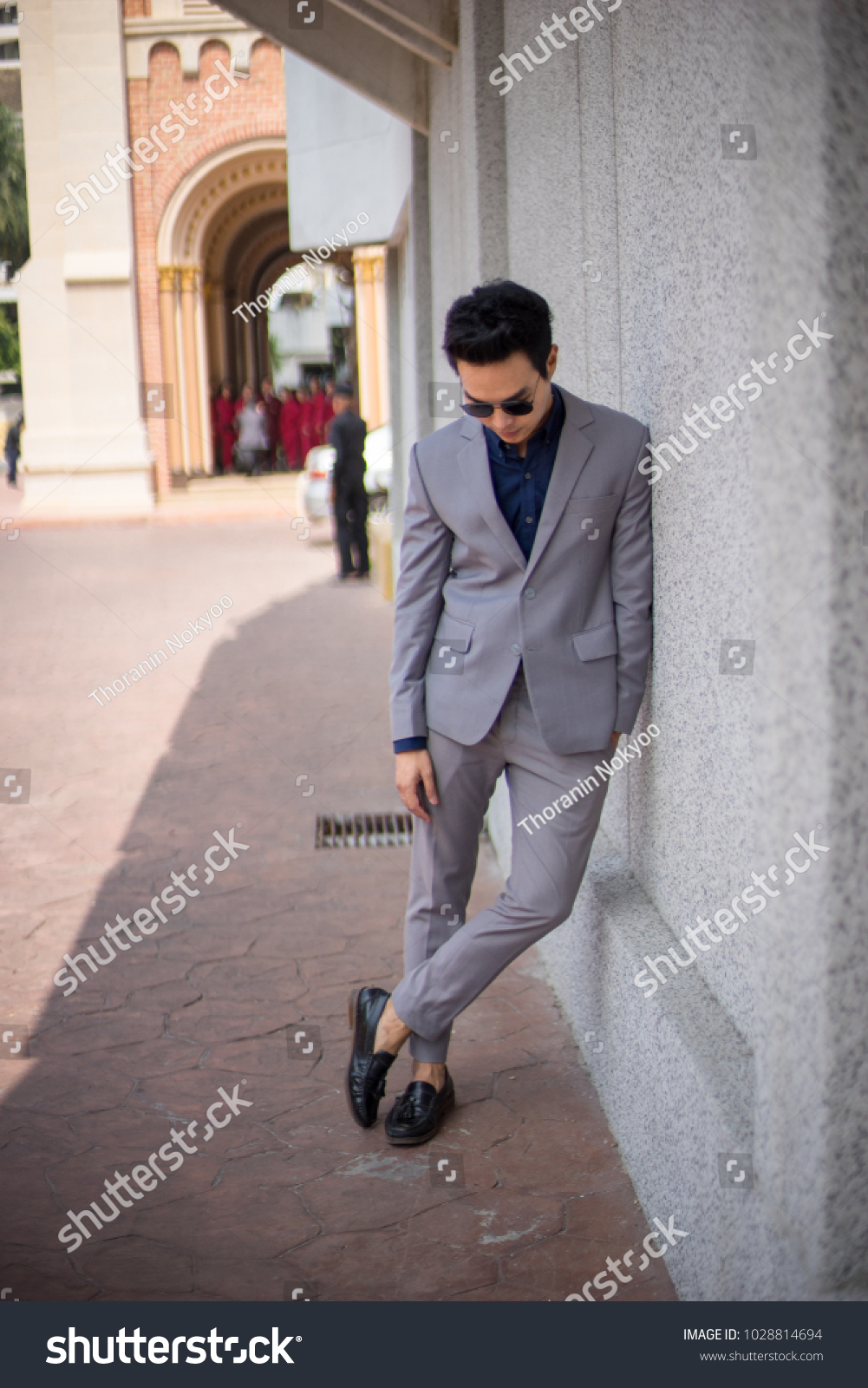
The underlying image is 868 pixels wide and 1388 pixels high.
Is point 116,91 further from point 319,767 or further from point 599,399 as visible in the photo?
point 599,399

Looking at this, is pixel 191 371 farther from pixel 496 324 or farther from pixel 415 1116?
pixel 496 324

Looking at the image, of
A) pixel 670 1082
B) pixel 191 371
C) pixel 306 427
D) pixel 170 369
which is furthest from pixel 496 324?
pixel 306 427

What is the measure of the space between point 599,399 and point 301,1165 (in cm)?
217

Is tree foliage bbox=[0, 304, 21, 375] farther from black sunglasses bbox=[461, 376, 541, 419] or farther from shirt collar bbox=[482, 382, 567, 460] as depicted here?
black sunglasses bbox=[461, 376, 541, 419]

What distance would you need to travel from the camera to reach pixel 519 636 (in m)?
2.97

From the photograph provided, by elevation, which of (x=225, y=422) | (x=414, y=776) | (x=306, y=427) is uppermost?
(x=225, y=422)

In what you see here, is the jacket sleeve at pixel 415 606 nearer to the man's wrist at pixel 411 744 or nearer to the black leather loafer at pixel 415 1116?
the man's wrist at pixel 411 744

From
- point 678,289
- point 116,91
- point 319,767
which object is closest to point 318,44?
point 319,767

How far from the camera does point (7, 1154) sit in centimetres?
330

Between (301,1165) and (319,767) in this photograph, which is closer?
(301,1165)

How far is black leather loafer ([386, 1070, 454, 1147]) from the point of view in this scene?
3.28 metres

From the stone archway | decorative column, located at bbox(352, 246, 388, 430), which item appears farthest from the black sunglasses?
the stone archway

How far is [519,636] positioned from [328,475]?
15790 mm

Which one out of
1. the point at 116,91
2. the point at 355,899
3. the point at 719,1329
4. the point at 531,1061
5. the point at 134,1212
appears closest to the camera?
the point at 719,1329
